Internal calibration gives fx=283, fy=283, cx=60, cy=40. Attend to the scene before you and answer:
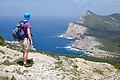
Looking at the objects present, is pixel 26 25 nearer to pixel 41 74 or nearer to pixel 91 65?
pixel 41 74

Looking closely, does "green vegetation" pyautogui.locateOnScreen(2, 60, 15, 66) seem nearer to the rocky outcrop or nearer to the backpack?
the rocky outcrop

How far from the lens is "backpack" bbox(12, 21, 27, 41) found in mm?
13820

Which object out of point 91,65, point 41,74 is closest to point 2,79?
point 41,74

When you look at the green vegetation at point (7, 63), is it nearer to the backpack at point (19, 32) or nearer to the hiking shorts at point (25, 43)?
the hiking shorts at point (25, 43)

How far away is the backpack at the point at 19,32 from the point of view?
13820 millimetres

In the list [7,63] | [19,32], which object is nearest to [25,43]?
[19,32]

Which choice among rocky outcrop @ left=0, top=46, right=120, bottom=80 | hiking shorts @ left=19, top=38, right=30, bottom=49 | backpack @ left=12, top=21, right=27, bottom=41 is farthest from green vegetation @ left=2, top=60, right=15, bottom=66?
backpack @ left=12, top=21, right=27, bottom=41

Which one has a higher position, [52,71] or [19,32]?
[19,32]

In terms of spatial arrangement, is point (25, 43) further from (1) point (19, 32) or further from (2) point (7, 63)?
(2) point (7, 63)

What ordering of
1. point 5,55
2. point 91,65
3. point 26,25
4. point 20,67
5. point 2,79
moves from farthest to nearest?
point 91,65, point 5,55, point 20,67, point 26,25, point 2,79

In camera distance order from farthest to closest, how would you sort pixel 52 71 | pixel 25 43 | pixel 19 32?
pixel 52 71 < pixel 25 43 < pixel 19 32

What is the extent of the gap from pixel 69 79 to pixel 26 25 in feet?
11.2

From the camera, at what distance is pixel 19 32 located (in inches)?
549

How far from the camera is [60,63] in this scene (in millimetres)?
16734
